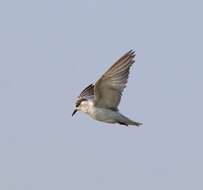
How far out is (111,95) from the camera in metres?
21.8

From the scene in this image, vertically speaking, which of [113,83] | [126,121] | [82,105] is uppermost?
[113,83]

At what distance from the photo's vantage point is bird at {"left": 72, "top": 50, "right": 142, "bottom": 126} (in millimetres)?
21266

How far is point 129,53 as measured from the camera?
2123cm

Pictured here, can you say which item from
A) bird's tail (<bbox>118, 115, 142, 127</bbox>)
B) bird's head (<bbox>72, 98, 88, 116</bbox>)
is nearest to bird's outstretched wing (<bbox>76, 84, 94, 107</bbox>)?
bird's head (<bbox>72, 98, 88, 116</bbox>)

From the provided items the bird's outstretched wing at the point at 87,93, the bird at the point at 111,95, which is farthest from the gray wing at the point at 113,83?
the bird's outstretched wing at the point at 87,93

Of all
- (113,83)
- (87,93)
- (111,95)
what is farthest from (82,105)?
(87,93)

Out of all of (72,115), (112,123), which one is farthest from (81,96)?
(112,123)

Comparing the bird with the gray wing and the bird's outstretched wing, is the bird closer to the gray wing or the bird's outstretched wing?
the gray wing

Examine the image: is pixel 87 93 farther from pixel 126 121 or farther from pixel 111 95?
pixel 126 121

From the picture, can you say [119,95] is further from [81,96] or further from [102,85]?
[81,96]

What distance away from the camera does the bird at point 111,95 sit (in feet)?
69.8

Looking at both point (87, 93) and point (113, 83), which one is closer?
point (113, 83)

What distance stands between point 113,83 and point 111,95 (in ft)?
1.40

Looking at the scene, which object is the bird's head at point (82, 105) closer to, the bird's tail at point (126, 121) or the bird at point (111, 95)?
the bird at point (111, 95)
